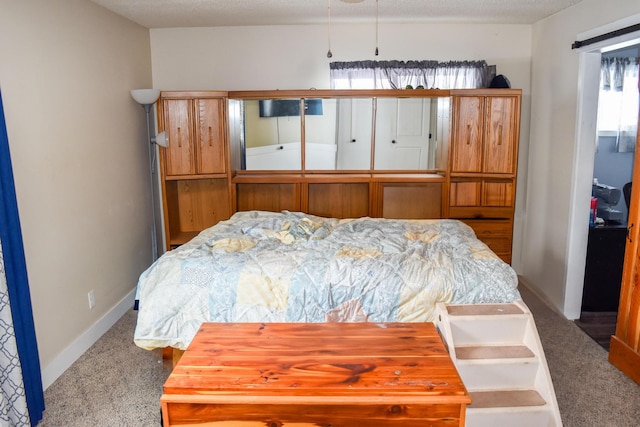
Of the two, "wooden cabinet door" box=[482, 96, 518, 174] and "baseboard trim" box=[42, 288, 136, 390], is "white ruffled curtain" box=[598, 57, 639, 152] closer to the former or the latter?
"wooden cabinet door" box=[482, 96, 518, 174]

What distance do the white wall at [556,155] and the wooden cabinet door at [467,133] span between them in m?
0.56

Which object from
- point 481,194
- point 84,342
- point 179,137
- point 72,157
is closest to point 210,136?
point 179,137

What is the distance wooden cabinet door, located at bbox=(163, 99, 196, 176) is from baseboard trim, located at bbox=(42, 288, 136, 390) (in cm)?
108

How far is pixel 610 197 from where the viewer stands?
3930mm

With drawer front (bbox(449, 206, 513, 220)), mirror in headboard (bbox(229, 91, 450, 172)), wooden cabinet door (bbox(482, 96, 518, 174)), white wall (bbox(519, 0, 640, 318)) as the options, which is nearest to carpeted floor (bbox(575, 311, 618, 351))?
white wall (bbox(519, 0, 640, 318))

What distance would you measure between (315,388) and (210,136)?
287cm

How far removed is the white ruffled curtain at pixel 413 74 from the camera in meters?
4.24

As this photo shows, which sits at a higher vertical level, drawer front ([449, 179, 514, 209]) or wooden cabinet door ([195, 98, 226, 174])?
wooden cabinet door ([195, 98, 226, 174])

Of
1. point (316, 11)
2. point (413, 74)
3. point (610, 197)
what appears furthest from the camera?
point (413, 74)

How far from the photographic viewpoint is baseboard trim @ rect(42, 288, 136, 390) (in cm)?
278

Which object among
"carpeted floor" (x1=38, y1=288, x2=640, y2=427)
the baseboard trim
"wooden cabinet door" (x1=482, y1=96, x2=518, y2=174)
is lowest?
"carpeted floor" (x1=38, y1=288, x2=640, y2=427)

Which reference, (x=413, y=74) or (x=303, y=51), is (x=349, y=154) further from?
(x=303, y=51)

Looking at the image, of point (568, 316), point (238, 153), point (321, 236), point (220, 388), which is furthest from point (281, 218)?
point (568, 316)

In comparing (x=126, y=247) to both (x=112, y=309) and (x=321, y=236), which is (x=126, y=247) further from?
(x=321, y=236)
